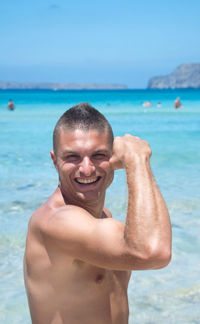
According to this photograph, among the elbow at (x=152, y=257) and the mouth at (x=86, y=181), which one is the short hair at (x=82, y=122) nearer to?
the mouth at (x=86, y=181)

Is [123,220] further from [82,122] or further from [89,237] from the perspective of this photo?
[89,237]

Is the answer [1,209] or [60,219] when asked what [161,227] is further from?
[1,209]

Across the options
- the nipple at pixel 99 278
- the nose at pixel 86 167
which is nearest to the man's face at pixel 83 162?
the nose at pixel 86 167

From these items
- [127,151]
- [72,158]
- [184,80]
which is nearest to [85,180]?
[72,158]

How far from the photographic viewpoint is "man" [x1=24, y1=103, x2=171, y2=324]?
1.79 m

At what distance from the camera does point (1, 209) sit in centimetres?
686

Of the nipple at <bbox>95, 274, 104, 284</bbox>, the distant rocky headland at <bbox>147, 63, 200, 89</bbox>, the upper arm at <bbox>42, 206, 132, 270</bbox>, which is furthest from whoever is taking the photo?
the distant rocky headland at <bbox>147, 63, 200, 89</bbox>

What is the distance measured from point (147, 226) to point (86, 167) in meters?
0.48

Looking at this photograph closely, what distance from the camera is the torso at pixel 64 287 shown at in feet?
7.13

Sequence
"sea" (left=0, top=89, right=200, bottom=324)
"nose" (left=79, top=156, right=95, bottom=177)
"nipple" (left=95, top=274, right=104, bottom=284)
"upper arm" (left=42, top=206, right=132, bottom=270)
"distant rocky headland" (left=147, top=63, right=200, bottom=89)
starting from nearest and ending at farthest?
"upper arm" (left=42, top=206, right=132, bottom=270)
"nose" (left=79, top=156, right=95, bottom=177)
"nipple" (left=95, top=274, right=104, bottom=284)
"sea" (left=0, top=89, right=200, bottom=324)
"distant rocky headland" (left=147, top=63, right=200, bottom=89)

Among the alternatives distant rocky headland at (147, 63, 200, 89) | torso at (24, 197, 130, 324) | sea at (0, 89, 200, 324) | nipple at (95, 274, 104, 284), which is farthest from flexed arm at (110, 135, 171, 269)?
distant rocky headland at (147, 63, 200, 89)

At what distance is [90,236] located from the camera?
191cm

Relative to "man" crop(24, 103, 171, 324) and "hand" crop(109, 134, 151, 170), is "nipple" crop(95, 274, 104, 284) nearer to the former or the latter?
"man" crop(24, 103, 171, 324)

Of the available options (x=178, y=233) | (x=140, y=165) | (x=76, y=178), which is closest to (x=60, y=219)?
(x=76, y=178)
